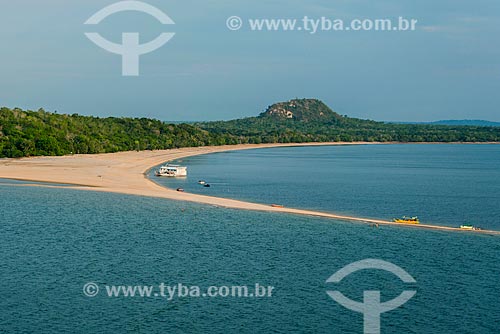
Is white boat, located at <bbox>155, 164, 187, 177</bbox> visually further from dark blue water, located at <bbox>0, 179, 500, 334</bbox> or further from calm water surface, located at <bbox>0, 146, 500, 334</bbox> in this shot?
dark blue water, located at <bbox>0, 179, 500, 334</bbox>

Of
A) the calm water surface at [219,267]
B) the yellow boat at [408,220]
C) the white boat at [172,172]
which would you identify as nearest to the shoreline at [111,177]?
the yellow boat at [408,220]

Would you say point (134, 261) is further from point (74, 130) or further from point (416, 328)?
point (74, 130)

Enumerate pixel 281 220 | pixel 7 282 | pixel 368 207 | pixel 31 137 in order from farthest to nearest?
pixel 31 137 → pixel 368 207 → pixel 281 220 → pixel 7 282

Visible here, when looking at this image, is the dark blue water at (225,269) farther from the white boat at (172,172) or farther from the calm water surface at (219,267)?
the white boat at (172,172)

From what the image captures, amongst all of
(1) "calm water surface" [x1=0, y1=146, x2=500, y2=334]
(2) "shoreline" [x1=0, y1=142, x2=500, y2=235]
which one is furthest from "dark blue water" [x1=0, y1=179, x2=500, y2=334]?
(2) "shoreline" [x1=0, y1=142, x2=500, y2=235]

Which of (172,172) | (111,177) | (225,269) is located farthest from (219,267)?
(172,172)

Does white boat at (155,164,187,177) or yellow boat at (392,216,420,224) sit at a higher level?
white boat at (155,164,187,177)

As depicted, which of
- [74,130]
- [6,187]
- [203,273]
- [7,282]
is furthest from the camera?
[74,130]

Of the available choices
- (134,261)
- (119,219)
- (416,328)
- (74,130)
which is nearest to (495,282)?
(416,328)
